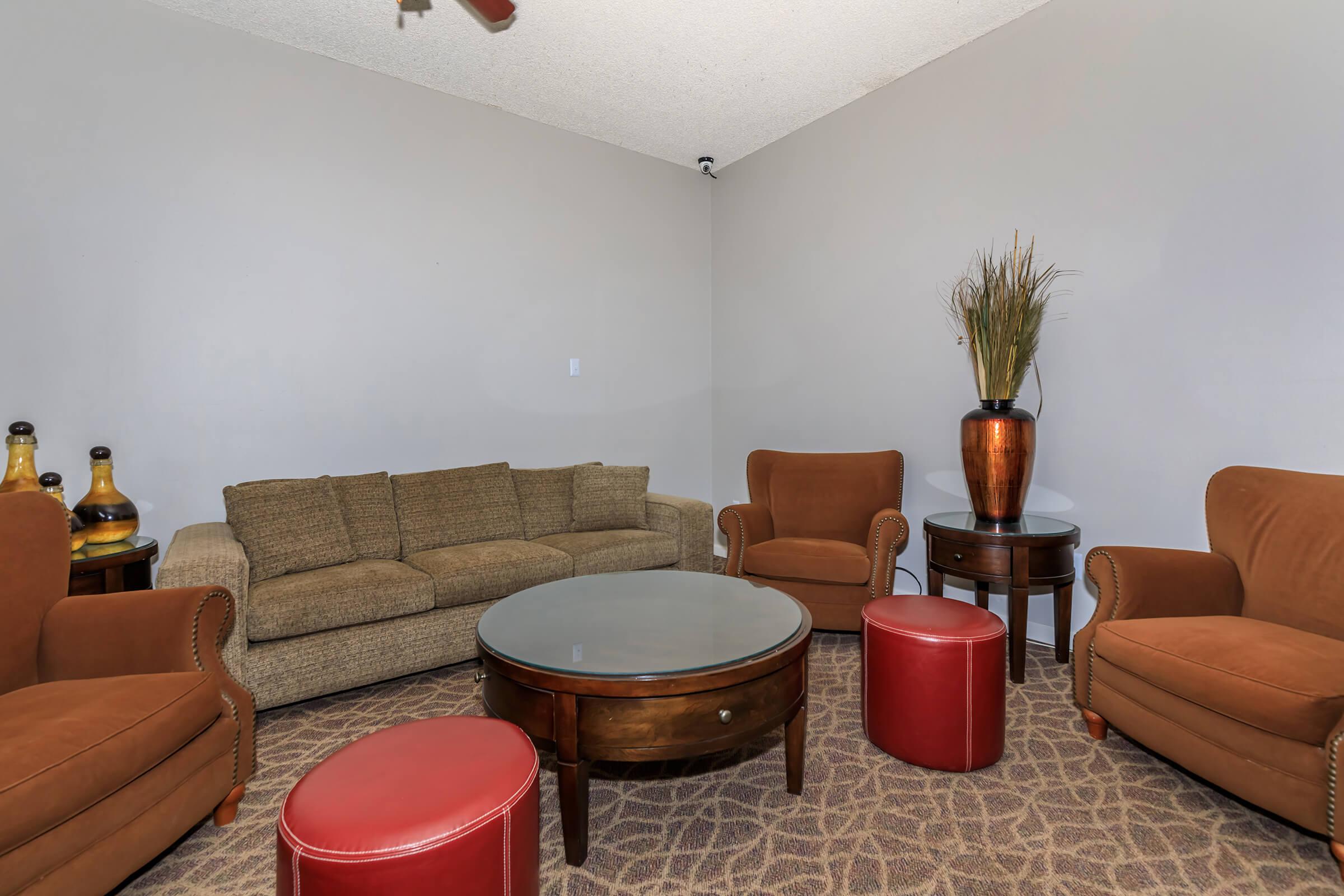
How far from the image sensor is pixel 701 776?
81.7 inches

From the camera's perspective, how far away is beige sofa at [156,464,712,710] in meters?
2.48

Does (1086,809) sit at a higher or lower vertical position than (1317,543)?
lower

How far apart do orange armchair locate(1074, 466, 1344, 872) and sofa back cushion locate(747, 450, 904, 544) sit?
125 centimetres

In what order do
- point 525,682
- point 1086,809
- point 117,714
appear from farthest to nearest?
point 1086,809, point 525,682, point 117,714

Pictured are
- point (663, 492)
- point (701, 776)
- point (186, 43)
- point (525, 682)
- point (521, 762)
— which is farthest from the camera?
point (663, 492)

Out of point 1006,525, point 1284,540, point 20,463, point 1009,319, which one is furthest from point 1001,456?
point 20,463

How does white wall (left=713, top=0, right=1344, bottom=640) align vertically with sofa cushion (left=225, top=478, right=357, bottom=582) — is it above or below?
above

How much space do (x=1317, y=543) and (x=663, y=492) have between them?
3513mm

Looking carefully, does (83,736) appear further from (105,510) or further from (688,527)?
(688,527)

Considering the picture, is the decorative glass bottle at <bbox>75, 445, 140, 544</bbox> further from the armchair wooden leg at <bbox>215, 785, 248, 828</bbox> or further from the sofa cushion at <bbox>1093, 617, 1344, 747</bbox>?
the sofa cushion at <bbox>1093, 617, 1344, 747</bbox>

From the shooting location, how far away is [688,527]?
3699 mm

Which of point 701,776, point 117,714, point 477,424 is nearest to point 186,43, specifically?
point 477,424

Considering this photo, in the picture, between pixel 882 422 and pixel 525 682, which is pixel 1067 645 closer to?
pixel 882 422

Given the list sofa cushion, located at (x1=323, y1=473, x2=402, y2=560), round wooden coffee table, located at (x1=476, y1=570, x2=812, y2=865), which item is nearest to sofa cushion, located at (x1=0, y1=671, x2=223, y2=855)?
round wooden coffee table, located at (x1=476, y1=570, x2=812, y2=865)
